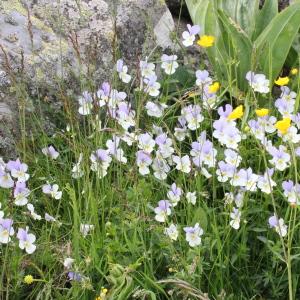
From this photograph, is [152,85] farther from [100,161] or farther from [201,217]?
[201,217]

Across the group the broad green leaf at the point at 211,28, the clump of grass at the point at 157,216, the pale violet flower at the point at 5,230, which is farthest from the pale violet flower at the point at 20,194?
the broad green leaf at the point at 211,28

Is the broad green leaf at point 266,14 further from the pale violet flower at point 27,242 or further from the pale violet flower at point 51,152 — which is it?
the pale violet flower at point 27,242

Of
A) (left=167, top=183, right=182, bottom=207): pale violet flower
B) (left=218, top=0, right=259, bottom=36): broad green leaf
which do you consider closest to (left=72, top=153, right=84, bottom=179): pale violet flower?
(left=167, top=183, right=182, bottom=207): pale violet flower

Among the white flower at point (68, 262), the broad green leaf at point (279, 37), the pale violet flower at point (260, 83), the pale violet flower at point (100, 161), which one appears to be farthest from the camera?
the broad green leaf at point (279, 37)

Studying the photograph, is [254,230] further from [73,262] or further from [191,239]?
[73,262]

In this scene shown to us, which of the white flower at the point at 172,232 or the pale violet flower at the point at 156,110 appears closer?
the white flower at the point at 172,232
